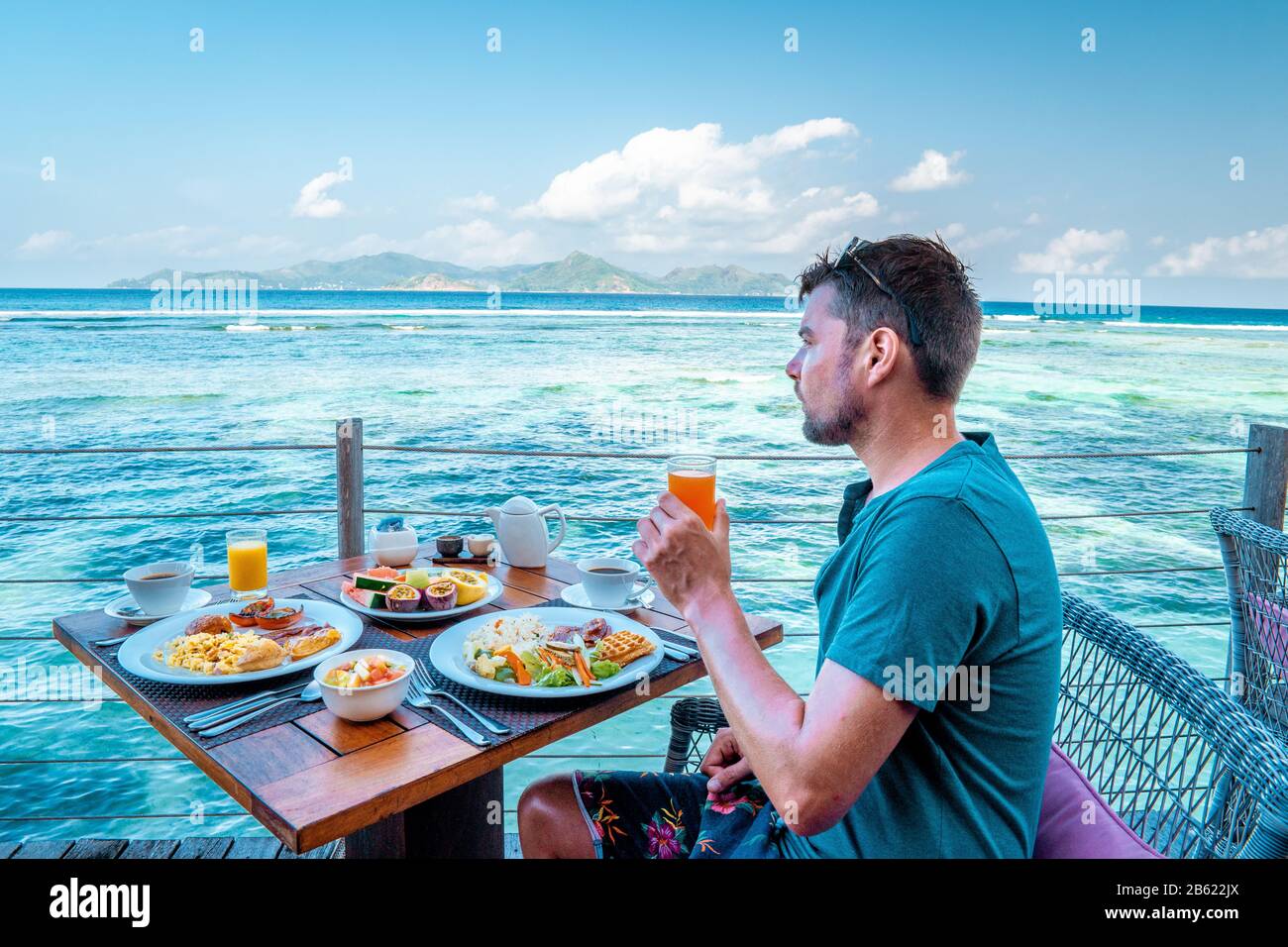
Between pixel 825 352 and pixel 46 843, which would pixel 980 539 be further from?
pixel 46 843

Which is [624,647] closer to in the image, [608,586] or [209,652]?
[608,586]

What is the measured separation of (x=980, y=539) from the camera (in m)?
0.92

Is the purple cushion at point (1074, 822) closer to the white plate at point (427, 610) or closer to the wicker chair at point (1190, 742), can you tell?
the wicker chair at point (1190, 742)

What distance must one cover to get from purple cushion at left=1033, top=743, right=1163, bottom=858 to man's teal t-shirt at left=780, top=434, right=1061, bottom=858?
0.03 metres

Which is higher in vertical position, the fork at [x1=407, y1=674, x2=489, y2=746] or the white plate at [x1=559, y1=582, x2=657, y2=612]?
the white plate at [x1=559, y1=582, x2=657, y2=612]

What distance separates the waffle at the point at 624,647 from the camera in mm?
1363

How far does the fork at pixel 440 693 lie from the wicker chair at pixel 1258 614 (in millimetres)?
1660

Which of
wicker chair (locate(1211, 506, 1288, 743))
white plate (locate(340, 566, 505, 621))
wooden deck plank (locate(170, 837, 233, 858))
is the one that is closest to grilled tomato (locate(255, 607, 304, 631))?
white plate (locate(340, 566, 505, 621))

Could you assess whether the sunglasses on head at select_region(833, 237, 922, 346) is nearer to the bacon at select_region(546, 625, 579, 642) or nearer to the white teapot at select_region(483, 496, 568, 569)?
the bacon at select_region(546, 625, 579, 642)

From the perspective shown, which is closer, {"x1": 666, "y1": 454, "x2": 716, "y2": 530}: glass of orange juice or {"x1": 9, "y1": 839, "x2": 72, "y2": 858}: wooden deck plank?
{"x1": 666, "y1": 454, "x2": 716, "y2": 530}: glass of orange juice

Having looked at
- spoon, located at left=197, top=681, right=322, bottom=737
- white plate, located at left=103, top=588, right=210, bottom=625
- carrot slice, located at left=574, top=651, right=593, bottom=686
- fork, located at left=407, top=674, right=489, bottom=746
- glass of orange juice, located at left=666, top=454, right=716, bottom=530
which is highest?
glass of orange juice, located at left=666, top=454, right=716, bottom=530

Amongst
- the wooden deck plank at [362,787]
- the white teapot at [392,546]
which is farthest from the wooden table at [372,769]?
the white teapot at [392,546]

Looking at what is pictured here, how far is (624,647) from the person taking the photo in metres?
1.39

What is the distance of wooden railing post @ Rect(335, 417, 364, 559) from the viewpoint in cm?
247
